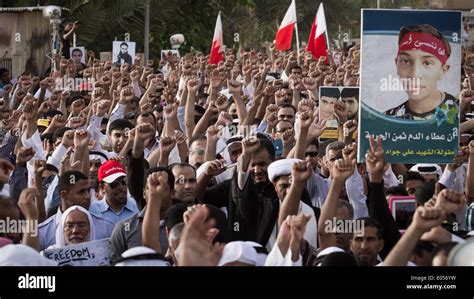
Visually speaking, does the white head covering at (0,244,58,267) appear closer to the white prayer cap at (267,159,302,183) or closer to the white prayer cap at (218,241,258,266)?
the white prayer cap at (218,241,258,266)

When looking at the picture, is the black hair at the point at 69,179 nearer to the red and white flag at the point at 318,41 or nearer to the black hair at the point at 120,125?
the black hair at the point at 120,125

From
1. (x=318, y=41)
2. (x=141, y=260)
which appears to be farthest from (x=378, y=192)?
(x=318, y=41)

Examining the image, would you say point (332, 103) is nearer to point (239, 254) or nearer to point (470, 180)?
point (470, 180)

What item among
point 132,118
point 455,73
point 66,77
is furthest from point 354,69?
point 455,73

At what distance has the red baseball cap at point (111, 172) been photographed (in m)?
9.91

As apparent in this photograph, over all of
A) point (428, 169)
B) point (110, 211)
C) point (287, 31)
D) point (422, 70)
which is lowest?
point (110, 211)

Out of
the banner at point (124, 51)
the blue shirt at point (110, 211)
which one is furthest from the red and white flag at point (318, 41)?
the blue shirt at point (110, 211)

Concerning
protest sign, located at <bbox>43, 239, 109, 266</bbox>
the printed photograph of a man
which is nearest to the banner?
the printed photograph of a man

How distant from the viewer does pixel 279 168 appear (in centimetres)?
920

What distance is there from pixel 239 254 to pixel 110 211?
3.20m

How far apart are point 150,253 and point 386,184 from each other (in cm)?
469
